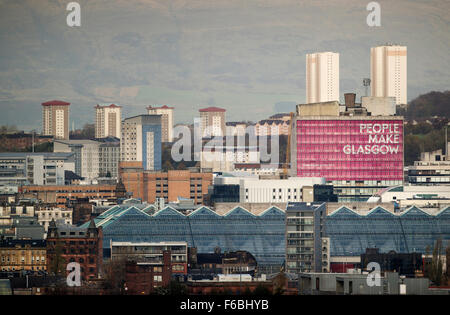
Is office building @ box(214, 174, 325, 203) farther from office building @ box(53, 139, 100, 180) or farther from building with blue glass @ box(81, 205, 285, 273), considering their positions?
office building @ box(53, 139, 100, 180)

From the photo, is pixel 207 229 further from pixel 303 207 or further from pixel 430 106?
pixel 430 106

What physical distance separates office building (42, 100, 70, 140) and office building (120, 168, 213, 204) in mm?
66284

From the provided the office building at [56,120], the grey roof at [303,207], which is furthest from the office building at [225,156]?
the grey roof at [303,207]

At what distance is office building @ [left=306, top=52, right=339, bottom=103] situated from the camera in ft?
477

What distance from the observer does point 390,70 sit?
136 meters

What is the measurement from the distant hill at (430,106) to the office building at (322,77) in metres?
9.27

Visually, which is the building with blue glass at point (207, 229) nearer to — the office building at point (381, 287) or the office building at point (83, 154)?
the office building at point (381, 287)

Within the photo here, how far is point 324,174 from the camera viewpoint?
374 ft

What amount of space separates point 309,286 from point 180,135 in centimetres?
13416

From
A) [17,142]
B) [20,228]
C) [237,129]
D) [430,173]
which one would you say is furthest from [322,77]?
[20,228]

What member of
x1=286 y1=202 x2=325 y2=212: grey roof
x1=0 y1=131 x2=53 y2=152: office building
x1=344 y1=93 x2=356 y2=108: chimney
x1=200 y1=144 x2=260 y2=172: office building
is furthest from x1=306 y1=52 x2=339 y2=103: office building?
x1=286 y1=202 x2=325 y2=212: grey roof

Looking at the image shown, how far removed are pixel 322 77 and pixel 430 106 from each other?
47.5 feet

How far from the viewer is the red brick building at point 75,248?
71.0 metres

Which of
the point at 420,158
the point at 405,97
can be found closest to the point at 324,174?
the point at 420,158
